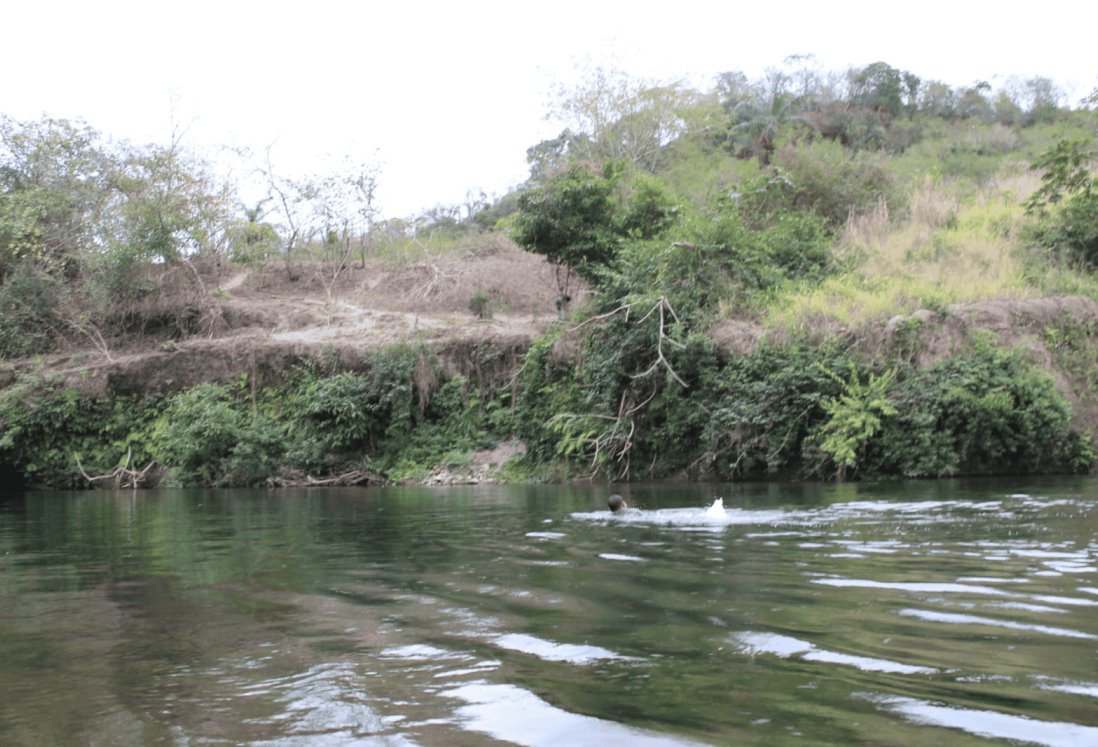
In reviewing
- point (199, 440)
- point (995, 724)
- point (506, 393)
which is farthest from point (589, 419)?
point (995, 724)

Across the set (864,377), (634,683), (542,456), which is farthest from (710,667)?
(542,456)

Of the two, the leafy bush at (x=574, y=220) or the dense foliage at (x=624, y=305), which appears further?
the leafy bush at (x=574, y=220)

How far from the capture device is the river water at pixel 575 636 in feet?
11.4

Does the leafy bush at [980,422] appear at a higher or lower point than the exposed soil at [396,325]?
lower

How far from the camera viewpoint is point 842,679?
3.86 metres

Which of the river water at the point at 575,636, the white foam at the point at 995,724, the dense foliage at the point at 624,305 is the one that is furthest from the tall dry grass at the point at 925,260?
the white foam at the point at 995,724

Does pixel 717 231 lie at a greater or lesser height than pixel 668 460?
greater

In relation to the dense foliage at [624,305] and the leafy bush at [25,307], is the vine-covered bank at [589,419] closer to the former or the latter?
the dense foliage at [624,305]

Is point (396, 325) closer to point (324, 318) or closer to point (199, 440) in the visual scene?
point (324, 318)

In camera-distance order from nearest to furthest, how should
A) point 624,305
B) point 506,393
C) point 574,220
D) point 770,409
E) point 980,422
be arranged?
point 980,422
point 770,409
point 624,305
point 506,393
point 574,220

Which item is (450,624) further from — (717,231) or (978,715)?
(717,231)

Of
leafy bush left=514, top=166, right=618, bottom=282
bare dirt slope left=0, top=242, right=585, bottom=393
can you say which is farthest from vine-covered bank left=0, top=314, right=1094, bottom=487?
leafy bush left=514, top=166, right=618, bottom=282

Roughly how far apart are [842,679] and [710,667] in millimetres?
578

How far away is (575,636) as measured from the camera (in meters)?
4.92
